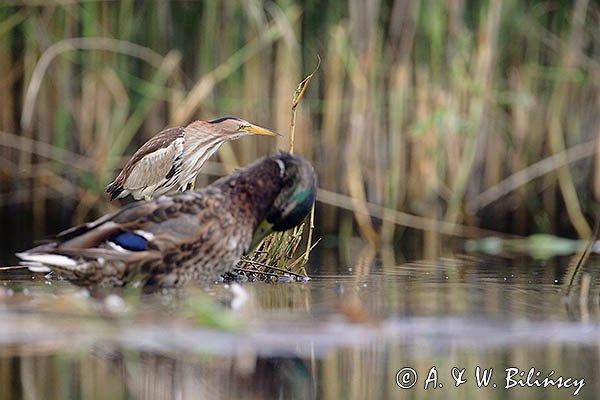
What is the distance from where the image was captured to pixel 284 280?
6.79m

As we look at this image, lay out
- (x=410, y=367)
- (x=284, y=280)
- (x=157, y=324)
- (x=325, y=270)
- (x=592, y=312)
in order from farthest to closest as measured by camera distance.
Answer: (x=325, y=270) → (x=284, y=280) → (x=592, y=312) → (x=157, y=324) → (x=410, y=367)

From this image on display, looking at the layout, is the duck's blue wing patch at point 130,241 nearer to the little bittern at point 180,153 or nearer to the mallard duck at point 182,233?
the mallard duck at point 182,233

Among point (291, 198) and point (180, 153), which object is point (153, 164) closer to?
point (180, 153)

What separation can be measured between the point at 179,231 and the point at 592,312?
80.7 inches

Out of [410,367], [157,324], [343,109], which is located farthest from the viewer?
[343,109]

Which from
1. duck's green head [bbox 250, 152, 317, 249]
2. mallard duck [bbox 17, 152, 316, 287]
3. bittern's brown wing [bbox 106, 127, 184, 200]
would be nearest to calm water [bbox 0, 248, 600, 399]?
mallard duck [bbox 17, 152, 316, 287]

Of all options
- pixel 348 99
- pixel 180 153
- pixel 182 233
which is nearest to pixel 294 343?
pixel 182 233

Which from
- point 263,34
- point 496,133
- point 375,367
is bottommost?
point 375,367

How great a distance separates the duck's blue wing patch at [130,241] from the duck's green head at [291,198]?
0.59 m

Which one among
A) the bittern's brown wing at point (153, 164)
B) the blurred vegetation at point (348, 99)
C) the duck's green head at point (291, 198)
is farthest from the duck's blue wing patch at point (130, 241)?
the blurred vegetation at point (348, 99)

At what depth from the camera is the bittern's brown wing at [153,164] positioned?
25.6 ft

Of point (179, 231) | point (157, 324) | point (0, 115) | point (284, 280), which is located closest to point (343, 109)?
point (0, 115)

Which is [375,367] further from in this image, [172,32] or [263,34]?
[172,32]

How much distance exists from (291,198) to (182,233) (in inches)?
23.0
